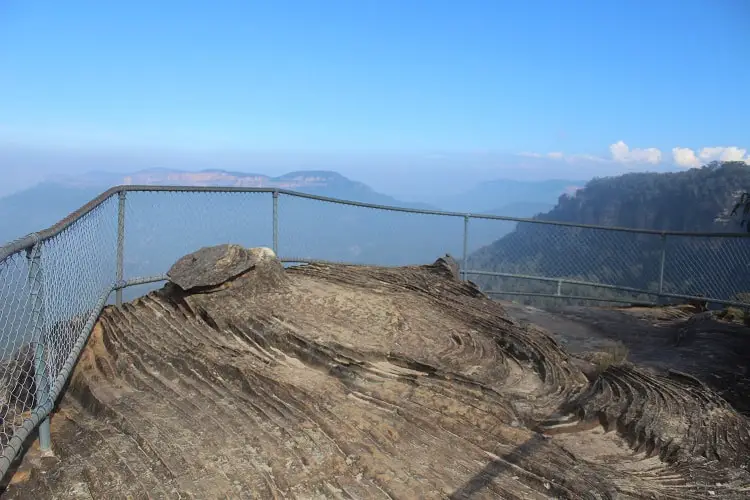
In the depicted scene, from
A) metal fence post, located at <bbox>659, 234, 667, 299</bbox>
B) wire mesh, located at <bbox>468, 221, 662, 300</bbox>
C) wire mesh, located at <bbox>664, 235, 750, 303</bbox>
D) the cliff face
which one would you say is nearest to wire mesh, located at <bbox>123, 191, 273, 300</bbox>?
wire mesh, located at <bbox>468, 221, 662, 300</bbox>

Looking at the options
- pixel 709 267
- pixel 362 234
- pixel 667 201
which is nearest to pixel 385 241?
pixel 362 234

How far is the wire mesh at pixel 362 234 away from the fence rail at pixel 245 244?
3 cm

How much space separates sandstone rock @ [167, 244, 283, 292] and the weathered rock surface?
0.06m

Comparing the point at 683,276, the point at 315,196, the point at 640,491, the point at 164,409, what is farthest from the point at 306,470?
the point at 683,276

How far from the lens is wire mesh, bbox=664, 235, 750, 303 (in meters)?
10.8

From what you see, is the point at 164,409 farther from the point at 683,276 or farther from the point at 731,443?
the point at 683,276

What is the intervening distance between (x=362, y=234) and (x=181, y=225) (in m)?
4.17

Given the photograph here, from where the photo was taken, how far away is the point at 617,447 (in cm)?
461

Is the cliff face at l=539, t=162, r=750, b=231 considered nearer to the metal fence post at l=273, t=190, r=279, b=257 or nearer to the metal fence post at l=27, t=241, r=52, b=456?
the metal fence post at l=273, t=190, r=279, b=257

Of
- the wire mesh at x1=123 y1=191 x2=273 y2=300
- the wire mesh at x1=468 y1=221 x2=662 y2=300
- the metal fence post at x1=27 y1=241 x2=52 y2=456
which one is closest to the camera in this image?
the metal fence post at x1=27 y1=241 x2=52 y2=456

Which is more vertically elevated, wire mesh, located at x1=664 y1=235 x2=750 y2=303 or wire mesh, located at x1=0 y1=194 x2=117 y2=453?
wire mesh, located at x1=0 y1=194 x2=117 y2=453

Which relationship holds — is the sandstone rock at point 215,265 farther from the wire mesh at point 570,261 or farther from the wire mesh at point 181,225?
the wire mesh at point 570,261

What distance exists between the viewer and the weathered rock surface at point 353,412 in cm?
337

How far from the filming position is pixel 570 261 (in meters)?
13.0
